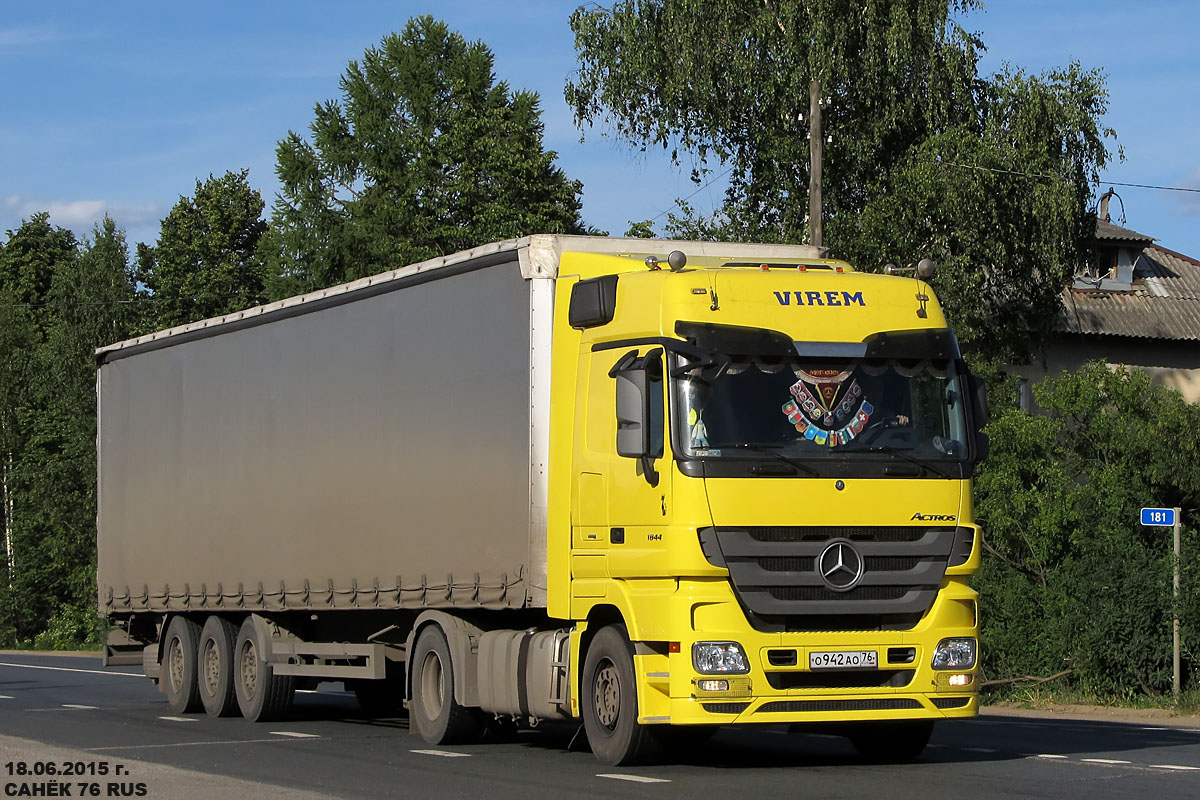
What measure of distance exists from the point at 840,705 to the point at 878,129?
2268 centimetres

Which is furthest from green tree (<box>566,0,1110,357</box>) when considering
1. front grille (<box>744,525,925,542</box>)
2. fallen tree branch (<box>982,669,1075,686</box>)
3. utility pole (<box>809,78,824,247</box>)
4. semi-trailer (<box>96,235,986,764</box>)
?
front grille (<box>744,525,925,542</box>)

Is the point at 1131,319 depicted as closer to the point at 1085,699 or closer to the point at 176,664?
the point at 1085,699

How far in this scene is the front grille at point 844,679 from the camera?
12398 mm

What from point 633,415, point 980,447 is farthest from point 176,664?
point 980,447

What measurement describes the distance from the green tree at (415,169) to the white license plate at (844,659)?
3658 centimetres

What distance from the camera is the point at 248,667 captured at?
1939 cm

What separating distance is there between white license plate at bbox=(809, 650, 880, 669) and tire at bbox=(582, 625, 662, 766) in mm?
1261

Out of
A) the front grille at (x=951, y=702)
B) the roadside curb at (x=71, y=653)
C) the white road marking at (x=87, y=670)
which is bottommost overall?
the roadside curb at (x=71, y=653)

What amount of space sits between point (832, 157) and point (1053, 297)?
15.9ft

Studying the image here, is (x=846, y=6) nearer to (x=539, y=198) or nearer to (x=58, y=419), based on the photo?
(x=539, y=198)

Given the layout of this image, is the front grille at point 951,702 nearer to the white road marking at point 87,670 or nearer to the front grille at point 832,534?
the front grille at point 832,534

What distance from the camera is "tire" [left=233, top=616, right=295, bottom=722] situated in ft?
62.0

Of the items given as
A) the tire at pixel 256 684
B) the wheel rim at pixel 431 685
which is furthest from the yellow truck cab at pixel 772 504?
the tire at pixel 256 684

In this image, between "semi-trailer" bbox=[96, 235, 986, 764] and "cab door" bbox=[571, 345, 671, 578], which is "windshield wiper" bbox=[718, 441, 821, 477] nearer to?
"semi-trailer" bbox=[96, 235, 986, 764]
